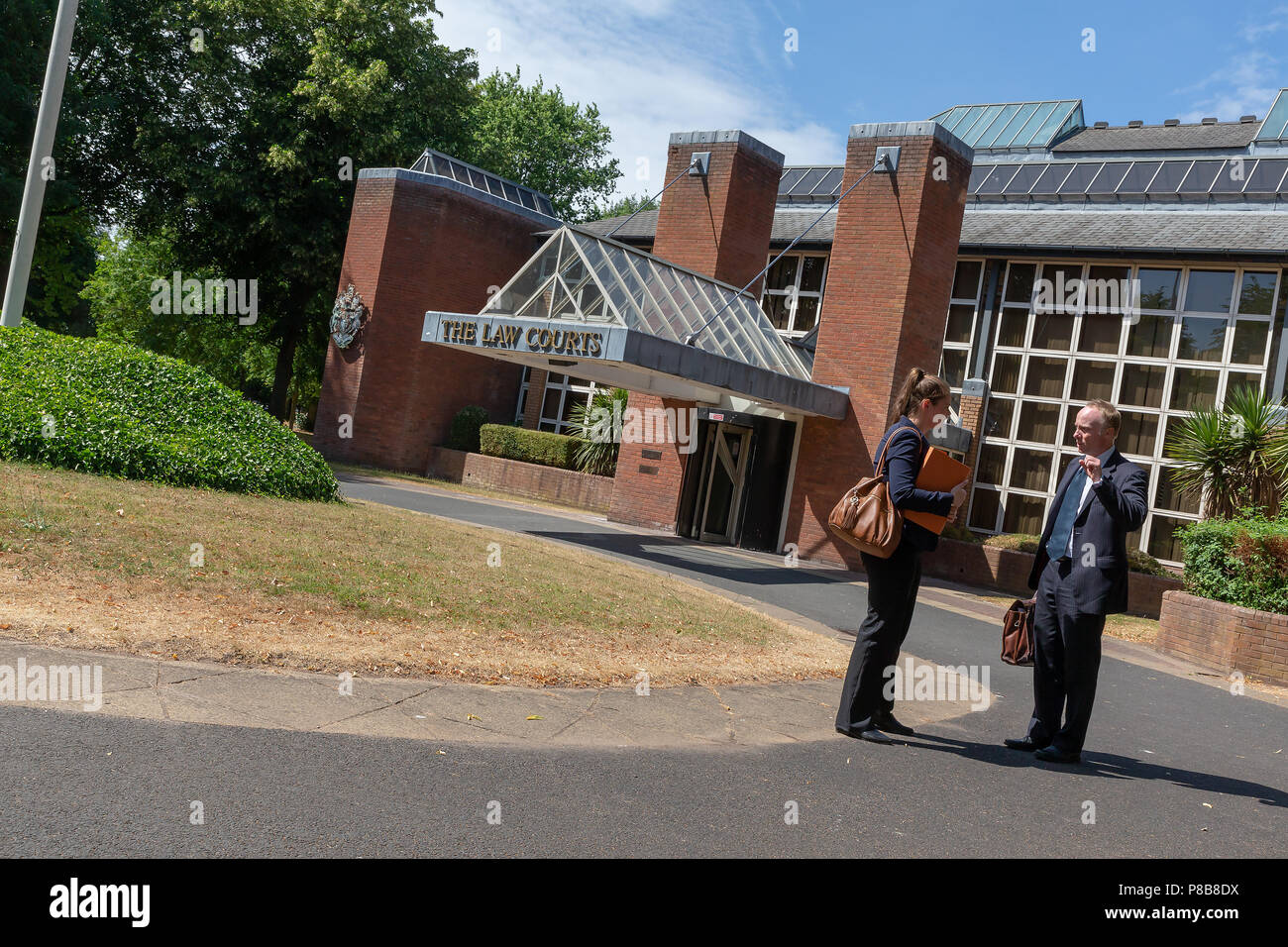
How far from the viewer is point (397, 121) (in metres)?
35.4

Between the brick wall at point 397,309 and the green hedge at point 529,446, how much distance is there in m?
2.10

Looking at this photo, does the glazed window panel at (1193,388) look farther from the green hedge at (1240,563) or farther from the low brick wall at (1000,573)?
the green hedge at (1240,563)

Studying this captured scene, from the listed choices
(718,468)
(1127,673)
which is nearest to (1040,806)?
(1127,673)

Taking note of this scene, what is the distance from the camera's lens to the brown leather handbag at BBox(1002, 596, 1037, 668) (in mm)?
6320

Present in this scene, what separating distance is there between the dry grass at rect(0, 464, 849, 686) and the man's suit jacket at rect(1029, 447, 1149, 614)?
258cm

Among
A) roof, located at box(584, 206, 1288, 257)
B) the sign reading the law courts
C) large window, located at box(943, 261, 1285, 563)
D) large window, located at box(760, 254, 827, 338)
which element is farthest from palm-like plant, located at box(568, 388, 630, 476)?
the sign reading the law courts

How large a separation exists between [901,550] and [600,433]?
19639mm

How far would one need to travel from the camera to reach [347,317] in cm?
2880

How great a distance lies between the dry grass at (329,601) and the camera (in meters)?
6.20

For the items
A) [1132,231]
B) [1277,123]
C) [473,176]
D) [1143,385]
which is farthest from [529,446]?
[1277,123]

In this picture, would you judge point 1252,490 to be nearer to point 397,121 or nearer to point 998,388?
point 998,388

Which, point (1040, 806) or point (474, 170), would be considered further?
point (474, 170)

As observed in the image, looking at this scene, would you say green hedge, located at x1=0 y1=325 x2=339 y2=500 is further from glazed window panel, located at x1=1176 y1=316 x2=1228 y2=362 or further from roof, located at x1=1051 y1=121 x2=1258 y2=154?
roof, located at x1=1051 y1=121 x2=1258 y2=154
